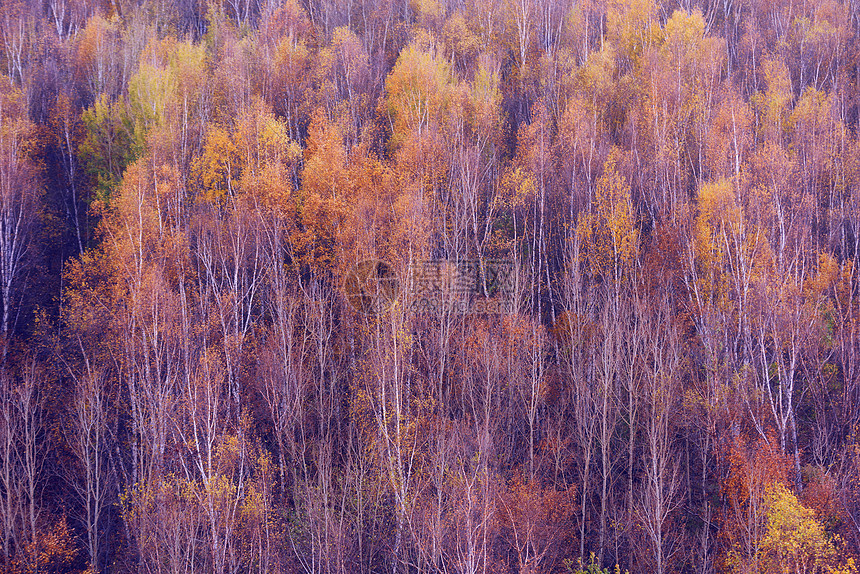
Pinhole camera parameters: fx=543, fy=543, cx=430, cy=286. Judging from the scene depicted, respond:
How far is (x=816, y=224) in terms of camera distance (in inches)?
944

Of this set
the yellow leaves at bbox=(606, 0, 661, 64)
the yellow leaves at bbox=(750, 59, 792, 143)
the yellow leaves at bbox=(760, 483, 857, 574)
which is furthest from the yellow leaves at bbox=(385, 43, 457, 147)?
the yellow leaves at bbox=(760, 483, 857, 574)

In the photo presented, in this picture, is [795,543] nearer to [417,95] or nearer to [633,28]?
[417,95]

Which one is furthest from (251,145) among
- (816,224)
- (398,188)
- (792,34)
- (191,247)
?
(792,34)

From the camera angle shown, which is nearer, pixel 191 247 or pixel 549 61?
pixel 191 247

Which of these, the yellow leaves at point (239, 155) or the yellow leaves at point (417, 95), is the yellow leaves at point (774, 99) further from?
the yellow leaves at point (239, 155)

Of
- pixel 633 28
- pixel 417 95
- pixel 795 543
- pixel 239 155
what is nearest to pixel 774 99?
pixel 633 28

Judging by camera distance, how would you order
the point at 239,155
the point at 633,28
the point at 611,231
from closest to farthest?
the point at 611,231
the point at 239,155
the point at 633,28

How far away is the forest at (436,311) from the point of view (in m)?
16.9

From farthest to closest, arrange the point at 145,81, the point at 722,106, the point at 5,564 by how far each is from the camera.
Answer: the point at 145,81
the point at 722,106
the point at 5,564

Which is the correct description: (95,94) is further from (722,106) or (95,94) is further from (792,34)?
(792,34)

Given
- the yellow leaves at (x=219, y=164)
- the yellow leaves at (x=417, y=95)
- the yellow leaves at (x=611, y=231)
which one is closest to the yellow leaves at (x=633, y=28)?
the yellow leaves at (x=417, y=95)

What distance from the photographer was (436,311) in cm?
2256

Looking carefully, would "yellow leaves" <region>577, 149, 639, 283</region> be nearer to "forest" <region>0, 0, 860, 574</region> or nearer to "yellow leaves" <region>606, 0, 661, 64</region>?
"forest" <region>0, 0, 860, 574</region>

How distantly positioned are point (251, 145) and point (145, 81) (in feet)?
28.8
